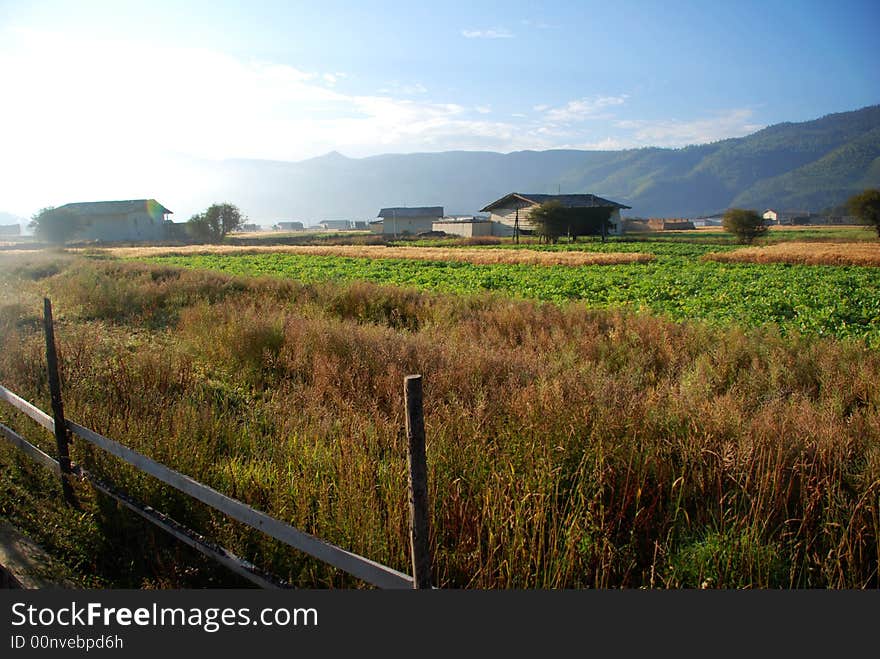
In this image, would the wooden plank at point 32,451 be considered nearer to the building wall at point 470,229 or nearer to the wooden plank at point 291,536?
the wooden plank at point 291,536

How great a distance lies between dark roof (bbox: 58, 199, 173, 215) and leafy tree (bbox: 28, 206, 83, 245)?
155cm

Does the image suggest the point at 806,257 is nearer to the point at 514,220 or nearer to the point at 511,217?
the point at 514,220

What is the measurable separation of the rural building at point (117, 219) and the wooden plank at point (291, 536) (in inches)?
3452

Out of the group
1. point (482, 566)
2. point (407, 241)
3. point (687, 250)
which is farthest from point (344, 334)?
point (407, 241)

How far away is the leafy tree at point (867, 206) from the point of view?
A: 59.1m

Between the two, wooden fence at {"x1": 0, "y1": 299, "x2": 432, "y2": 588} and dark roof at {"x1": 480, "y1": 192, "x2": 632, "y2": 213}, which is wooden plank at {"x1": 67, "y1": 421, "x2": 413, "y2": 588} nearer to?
wooden fence at {"x1": 0, "y1": 299, "x2": 432, "y2": 588}

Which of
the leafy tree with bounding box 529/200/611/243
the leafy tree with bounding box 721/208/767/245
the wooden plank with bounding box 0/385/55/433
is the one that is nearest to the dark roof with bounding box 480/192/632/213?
the leafy tree with bounding box 529/200/611/243

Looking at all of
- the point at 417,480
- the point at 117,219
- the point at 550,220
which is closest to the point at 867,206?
the point at 550,220

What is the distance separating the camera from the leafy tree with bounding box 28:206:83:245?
73.1m

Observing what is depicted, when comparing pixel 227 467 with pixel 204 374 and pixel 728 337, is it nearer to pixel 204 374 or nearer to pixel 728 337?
pixel 204 374

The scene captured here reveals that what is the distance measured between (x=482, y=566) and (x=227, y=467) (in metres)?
2.44

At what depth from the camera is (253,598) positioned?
2.73 metres

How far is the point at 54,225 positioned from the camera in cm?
7356

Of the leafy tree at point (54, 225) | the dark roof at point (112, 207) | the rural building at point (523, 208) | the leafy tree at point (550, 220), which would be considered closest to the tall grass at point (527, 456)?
the leafy tree at point (550, 220)
